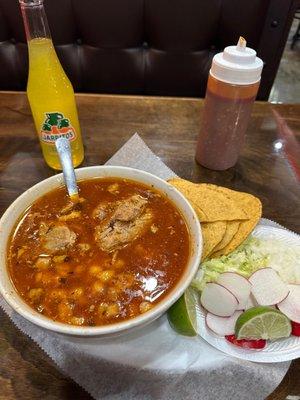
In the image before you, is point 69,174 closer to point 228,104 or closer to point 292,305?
point 228,104

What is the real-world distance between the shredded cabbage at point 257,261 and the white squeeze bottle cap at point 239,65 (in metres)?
0.58

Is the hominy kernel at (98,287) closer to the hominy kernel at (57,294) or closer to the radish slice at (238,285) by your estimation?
the hominy kernel at (57,294)

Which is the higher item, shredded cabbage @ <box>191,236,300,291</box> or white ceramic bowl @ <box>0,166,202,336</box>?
white ceramic bowl @ <box>0,166,202,336</box>

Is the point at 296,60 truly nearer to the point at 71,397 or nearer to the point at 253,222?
the point at 253,222

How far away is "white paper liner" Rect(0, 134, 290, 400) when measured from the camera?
36.7 inches

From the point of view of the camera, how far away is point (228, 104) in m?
1.38

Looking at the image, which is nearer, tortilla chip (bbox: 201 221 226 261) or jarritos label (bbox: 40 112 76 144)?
tortilla chip (bbox: 201 221 226 261)

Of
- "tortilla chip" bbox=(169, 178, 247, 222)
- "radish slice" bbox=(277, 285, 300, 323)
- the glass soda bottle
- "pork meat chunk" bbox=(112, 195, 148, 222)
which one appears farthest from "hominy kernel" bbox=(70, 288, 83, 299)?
the glass soda bottle

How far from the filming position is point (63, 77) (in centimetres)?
141

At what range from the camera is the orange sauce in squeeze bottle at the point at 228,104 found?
1239 millimetres

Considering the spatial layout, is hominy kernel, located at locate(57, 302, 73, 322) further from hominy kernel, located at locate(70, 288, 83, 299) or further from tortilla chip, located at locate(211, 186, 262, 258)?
tortilla chip, located at locate(211, 186, 262, 258)

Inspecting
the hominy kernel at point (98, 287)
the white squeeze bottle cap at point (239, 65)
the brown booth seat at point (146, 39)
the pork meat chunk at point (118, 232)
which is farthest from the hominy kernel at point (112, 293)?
the brown booth seat at point (146, 39)

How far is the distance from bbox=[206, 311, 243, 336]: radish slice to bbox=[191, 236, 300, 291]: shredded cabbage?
14 centimetres

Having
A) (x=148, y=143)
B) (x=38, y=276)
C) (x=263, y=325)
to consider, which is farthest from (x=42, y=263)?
(x=148, y=143)
